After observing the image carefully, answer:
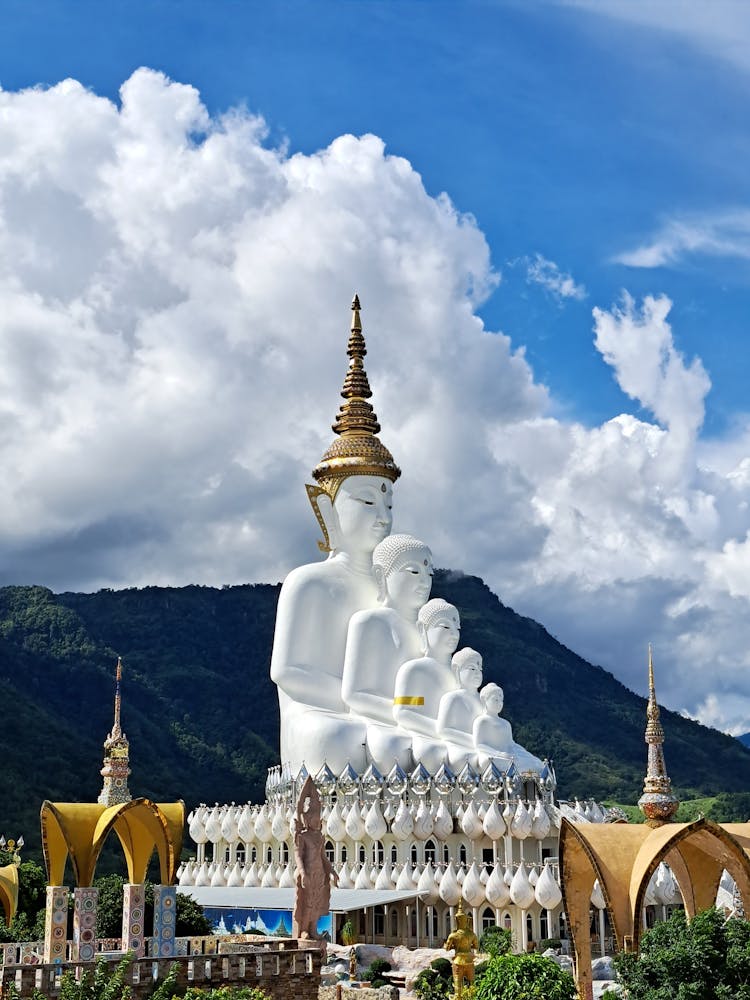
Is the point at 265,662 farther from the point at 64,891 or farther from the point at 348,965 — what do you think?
the point at 64,891

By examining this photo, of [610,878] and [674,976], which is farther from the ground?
[610,878]

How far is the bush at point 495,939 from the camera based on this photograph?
26.6 metres

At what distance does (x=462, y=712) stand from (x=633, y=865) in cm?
1837

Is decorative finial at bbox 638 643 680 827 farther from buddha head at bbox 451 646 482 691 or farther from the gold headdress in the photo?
the gold headdress

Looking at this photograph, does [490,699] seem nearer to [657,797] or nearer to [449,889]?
[449,889]

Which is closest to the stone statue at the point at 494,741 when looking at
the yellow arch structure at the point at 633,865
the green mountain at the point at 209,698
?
the yellow arch structure at the point at 633,865

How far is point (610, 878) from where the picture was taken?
15875mm

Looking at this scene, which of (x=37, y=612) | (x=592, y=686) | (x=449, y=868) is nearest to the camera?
(x=449, y=868)

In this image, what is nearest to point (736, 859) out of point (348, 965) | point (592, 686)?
point (348, 965)

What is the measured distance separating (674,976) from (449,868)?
1692cm

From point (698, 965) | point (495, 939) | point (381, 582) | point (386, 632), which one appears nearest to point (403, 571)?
point (381, 582)

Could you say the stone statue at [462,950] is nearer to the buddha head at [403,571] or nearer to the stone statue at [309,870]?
the stone statue at [309,870]

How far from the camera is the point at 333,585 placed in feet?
126

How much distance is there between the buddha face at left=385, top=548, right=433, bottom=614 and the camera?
3709cm
